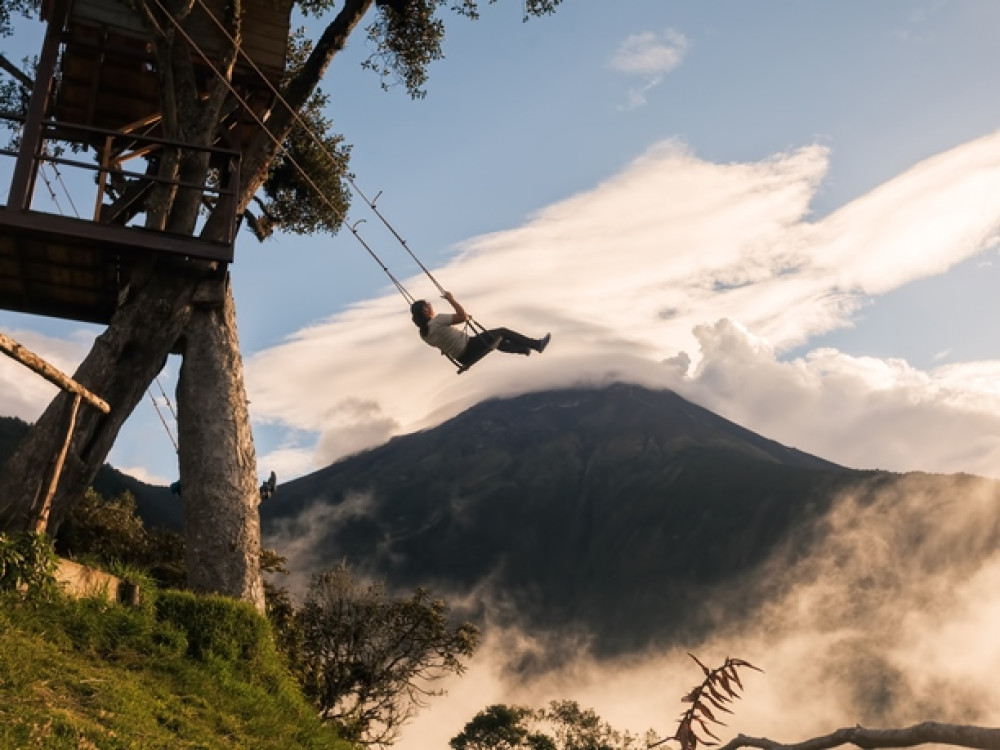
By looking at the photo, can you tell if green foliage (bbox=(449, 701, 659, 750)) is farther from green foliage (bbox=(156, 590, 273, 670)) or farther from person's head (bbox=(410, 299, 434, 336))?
green foliage (bbox=(156, 590, 273, 670))

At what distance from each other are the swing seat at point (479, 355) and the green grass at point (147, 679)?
578cm

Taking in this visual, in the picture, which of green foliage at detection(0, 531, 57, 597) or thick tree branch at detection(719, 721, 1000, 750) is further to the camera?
green foliage at detection(0, 531, 57, 597)

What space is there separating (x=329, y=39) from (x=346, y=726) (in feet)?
39.4

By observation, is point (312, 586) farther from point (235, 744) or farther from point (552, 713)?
point (552, 713)

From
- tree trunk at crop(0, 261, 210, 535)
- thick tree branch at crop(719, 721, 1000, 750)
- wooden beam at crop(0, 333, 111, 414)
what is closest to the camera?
thick tree branch at crop(719, 721, 1000, 750)

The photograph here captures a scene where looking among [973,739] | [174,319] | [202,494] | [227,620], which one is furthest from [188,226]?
[973,739]

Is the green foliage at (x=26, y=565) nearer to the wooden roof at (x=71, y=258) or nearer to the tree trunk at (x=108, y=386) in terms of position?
the tree trunk at (x=108, y=386)

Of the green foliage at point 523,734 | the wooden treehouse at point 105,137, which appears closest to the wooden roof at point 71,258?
the wooden treehouse at point 105,137

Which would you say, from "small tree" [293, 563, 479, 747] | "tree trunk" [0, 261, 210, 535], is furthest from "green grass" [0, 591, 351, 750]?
"small tree" [293, 563, 479, 747]

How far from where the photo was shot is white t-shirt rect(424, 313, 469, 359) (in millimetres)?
15602

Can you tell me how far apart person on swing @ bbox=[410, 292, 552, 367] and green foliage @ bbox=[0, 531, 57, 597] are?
695 centimetres

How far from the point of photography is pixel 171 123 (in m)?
16.4

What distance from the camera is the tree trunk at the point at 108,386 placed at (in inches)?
514

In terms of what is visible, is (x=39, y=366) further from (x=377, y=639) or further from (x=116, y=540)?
(x=377, y=639)
